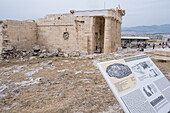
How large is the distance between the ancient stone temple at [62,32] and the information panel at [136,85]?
10430 mm

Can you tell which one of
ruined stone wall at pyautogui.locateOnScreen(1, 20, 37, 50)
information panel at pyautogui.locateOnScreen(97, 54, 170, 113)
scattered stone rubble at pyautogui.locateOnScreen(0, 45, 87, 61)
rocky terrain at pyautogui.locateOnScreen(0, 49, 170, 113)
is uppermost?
ruined stone wall at pyautogui.locateOnScreen(1, 20, 37, 50)

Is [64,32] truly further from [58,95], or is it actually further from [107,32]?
[58,95]

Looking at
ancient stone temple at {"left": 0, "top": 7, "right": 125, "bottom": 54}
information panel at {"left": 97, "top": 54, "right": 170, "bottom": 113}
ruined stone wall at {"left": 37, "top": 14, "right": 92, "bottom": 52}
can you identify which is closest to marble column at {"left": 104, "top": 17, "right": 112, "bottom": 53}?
ancient stone temple at {"left": 0, "top": 7, "right": 125, "bottom": 54}

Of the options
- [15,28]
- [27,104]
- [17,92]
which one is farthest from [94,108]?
[15,28]

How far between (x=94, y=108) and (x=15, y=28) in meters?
12.5

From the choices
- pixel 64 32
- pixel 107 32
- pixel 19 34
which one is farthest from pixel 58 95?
pixel 19 34

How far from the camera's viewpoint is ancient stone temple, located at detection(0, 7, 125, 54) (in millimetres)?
13430

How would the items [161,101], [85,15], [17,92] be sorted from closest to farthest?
[161,101], [17,92], [85,15]

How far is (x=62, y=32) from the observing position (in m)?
15.1

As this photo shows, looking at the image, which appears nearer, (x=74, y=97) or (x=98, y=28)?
(x=74, y=97)

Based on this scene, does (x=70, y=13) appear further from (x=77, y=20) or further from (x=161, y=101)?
(x=161, y=101)

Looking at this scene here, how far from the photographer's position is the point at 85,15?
1377 cm

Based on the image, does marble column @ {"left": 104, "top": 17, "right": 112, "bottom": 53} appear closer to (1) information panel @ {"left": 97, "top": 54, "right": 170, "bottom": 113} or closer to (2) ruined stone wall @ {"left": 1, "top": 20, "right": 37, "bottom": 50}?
(2) ruined stone wall @ {"left": 1, "top": 20, "right": 37, "bottom": 50}

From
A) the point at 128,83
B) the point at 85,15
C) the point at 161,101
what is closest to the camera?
the point at 128,83
